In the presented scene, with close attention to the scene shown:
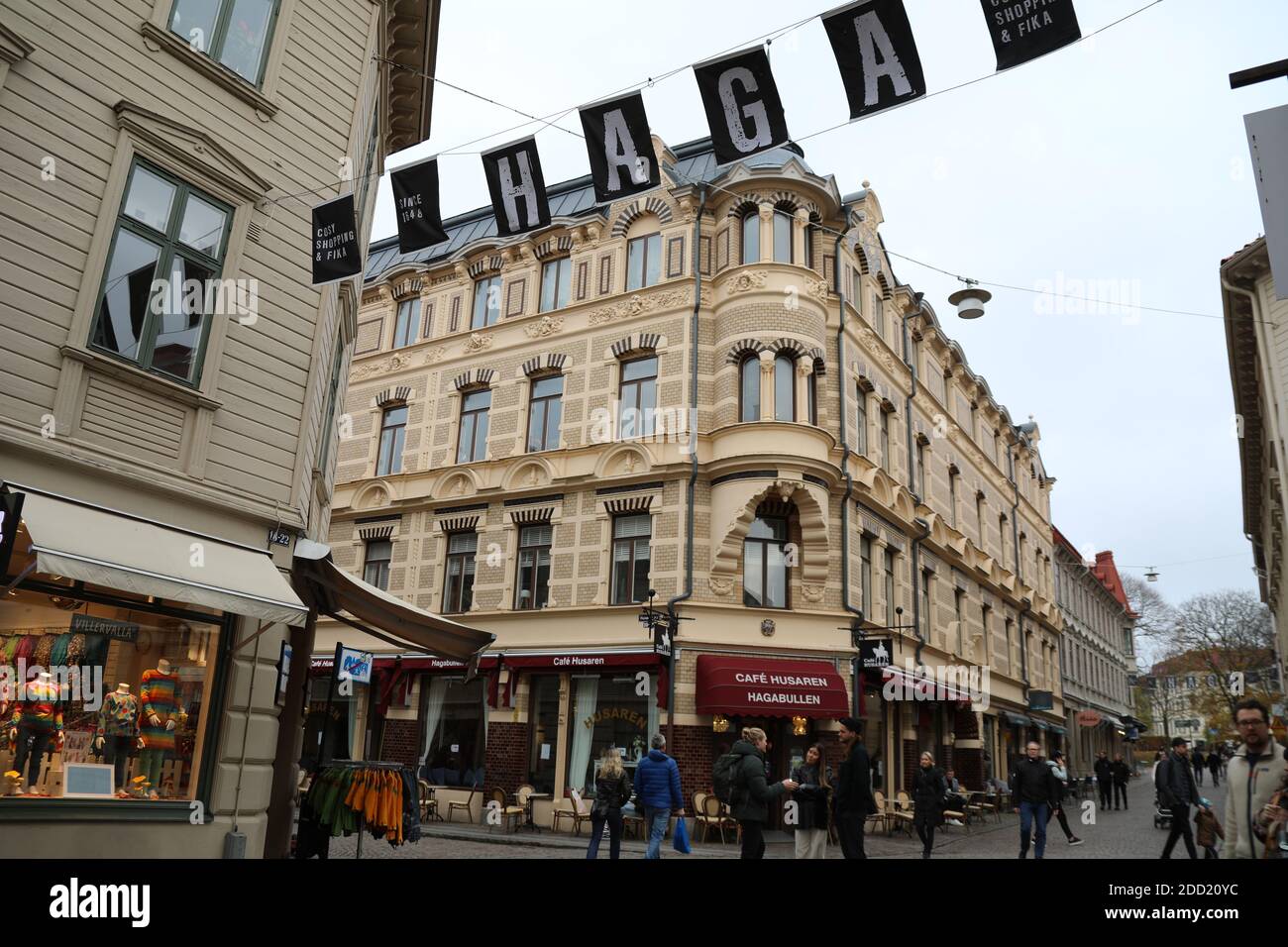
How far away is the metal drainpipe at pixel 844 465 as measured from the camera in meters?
20.6

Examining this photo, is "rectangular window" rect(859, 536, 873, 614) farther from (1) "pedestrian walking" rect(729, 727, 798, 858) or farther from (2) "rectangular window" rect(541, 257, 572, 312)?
(1) "pedestrian walking" rect(729, 727, 798, 858)

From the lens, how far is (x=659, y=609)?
20.4 m

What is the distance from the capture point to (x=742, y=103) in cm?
925

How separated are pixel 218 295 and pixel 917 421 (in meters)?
22.6

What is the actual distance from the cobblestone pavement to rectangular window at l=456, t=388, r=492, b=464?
9.65 meters

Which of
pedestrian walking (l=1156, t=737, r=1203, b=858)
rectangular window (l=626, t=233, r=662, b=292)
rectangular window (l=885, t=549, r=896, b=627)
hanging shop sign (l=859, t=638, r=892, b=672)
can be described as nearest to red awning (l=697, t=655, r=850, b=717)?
hanging shop sign (l=859, t=638, r=892, b=672)

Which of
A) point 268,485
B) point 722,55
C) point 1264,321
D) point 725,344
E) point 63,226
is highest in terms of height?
point 1264,321

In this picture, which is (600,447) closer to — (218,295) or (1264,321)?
(218,295)

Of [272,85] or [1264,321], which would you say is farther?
[1264,321]

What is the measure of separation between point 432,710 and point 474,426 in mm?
7783

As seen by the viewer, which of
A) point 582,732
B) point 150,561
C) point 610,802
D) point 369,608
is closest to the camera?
point 150,561

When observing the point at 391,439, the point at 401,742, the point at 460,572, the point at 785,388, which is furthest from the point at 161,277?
the point at 391,439

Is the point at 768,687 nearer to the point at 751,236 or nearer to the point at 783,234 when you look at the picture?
the point at 751,236
